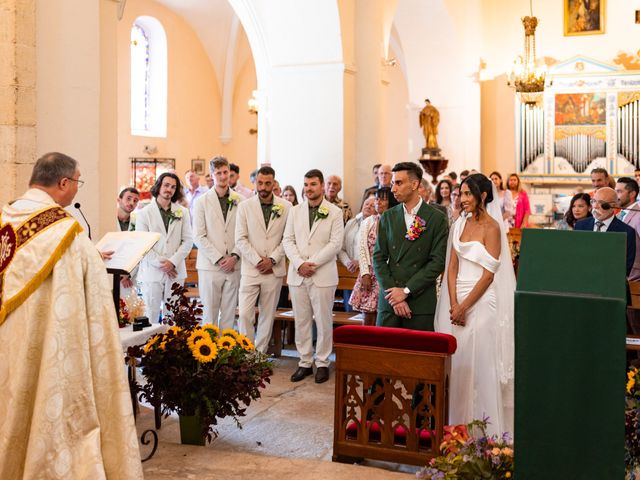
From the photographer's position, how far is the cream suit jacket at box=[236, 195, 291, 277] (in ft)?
23.5

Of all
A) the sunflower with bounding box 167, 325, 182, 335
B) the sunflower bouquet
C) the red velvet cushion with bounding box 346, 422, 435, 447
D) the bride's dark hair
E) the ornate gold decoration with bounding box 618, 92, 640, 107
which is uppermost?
the ornate gold decoration with bounding box 618, 92, 640, 107

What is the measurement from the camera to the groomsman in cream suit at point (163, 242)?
741 centimetres

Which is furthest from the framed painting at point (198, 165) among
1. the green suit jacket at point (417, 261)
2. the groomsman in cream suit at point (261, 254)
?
the green suit jacket at point (417, 261)

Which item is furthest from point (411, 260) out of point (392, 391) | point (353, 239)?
point (353, 239)

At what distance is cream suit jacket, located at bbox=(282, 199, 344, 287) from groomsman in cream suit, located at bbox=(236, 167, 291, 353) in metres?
0.18

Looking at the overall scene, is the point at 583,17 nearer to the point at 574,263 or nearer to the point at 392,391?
the point at 392,391

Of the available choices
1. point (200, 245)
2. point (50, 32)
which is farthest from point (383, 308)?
point (50, 32)

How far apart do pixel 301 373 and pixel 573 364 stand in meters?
4.55

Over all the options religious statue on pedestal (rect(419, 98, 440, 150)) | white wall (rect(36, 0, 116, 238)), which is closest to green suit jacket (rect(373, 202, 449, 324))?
white wall (rect(36, 0, 116, 238))

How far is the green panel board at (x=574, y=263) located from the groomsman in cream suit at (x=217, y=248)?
476 cm

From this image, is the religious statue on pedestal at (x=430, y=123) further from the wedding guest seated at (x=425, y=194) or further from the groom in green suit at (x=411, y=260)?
the groom in green suit at (x=411, y=260)

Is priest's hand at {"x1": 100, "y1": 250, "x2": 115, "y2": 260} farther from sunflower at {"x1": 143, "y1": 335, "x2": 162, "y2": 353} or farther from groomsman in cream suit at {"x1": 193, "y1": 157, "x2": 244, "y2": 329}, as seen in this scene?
groomsman in cream suit at {"x1": 193, "y1": 157, "x2": 244, "y2": 329}

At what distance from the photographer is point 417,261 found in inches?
215

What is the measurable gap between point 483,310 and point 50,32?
336 cm
